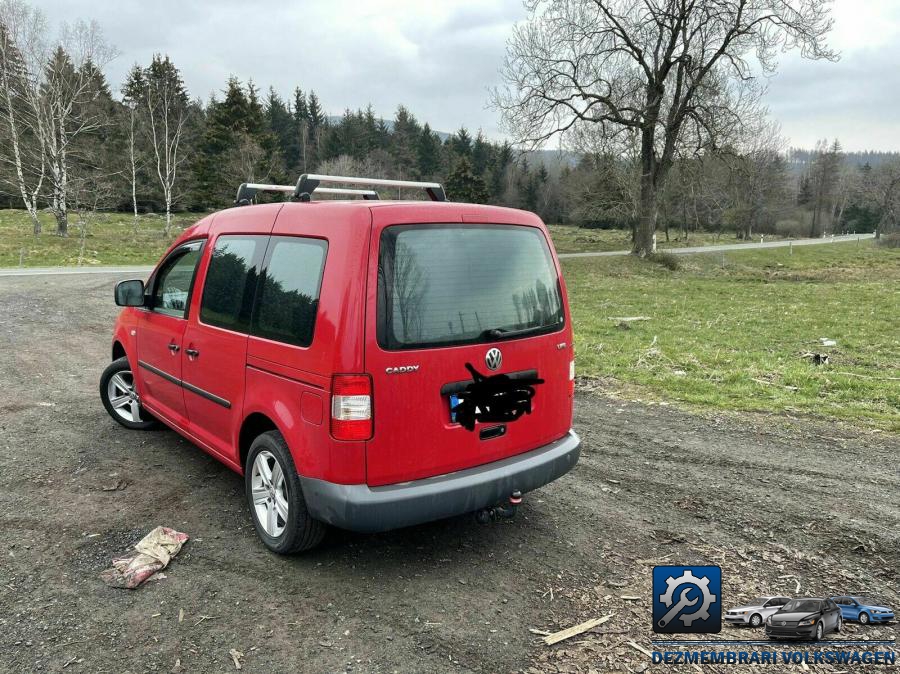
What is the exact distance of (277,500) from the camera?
11.2 feet

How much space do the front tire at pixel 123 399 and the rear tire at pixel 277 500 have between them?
7.97ft

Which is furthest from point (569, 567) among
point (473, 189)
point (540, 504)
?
point (473, 189)

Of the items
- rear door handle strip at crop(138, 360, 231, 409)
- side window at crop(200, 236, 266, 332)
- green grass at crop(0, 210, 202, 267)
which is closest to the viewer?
side window at crop(200, 236, 266, 332)

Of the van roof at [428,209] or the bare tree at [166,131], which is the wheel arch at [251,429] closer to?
the van roof at [428,209]

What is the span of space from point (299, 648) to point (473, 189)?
2480 inches

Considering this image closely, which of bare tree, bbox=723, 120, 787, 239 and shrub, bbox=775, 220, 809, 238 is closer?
bare tree, bbox=723, 120, 787, 239

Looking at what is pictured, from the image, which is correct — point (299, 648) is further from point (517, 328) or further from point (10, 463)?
point (10, 463)

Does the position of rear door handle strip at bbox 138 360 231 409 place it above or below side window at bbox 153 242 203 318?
below

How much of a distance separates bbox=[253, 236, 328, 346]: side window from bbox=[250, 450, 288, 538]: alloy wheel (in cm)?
74

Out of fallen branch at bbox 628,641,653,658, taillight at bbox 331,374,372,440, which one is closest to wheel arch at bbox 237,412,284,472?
taillight at bbox 331,374,372,440

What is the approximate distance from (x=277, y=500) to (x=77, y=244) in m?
28.7

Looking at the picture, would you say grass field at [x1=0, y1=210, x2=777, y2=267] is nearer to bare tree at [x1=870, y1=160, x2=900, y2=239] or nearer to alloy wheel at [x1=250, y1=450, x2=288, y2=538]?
alloy wheel at [x1=250, y1=450, x2=288, y2=538]

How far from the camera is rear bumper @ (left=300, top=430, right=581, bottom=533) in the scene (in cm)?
294

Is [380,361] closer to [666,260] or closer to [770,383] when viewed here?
[770,383]
